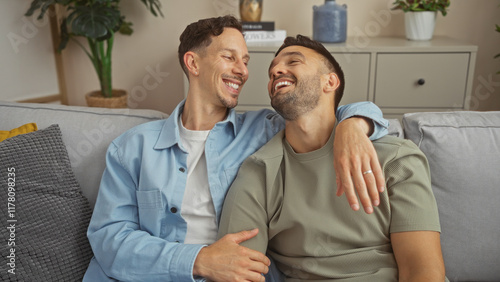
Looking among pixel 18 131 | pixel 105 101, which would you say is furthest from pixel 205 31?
pixel 105 101

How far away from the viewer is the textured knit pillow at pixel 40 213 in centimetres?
112

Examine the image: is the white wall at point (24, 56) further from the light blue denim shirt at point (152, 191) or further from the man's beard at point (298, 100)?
the man's beard at point (298, 100)

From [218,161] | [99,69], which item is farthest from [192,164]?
[99,69]

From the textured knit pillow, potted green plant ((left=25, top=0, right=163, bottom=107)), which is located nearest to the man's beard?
the textured knit pillow

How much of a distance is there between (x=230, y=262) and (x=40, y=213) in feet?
1.75

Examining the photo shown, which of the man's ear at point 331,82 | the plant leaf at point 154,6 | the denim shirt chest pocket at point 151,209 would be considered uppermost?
the plant leaf at point 154,6

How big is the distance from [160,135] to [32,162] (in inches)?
14.1

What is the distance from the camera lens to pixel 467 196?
1196 millimetres

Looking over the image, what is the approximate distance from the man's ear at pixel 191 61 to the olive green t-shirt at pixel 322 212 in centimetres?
38

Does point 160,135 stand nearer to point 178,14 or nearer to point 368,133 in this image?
point 368,133

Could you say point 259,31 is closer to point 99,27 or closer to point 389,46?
point 389,46

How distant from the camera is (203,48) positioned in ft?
4.58

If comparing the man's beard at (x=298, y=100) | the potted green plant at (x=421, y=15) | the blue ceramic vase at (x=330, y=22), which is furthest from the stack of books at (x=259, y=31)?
the man's beard at (x=298, y=100)

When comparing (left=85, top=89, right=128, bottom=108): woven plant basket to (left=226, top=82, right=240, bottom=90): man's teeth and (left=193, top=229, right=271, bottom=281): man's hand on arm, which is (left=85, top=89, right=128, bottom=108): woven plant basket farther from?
(left=193, top=229, right=271, bottom=281): man's hand on arm
